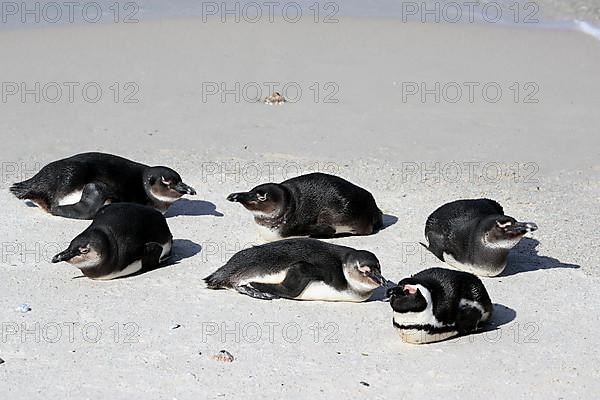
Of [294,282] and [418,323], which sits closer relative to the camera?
[418,323]

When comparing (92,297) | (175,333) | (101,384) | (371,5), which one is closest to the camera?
(101,384)

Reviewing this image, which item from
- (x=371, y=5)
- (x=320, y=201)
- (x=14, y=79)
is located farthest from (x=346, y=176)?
(x=371, y=5)

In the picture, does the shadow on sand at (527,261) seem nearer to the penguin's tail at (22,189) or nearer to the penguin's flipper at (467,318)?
the penguin's flipper at (467,318)

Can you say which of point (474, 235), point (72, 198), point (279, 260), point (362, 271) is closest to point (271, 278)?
point (279, 260)

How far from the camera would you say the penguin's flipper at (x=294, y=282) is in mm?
6000

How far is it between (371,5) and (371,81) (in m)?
3.27

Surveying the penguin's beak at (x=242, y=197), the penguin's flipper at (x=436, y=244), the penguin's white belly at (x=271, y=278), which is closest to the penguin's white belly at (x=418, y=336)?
the penguin's white belly at (x=271, y=278)

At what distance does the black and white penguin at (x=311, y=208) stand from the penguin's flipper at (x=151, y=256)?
645mm

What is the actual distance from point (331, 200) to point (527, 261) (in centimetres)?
126

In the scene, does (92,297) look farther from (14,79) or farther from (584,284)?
(14,79)

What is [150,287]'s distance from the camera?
6262mm

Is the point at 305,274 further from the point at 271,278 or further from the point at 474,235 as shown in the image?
the point at 474,235

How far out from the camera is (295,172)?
8.43m

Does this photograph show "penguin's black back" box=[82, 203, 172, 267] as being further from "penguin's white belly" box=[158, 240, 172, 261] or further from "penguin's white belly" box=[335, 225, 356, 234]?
"penguin's white belly" box=[335, 225, 356, 234]
